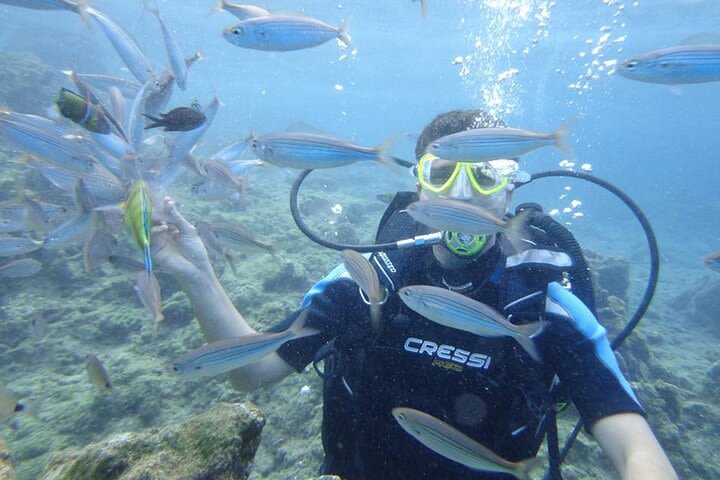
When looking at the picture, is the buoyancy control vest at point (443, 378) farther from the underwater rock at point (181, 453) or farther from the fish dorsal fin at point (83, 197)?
the fish dorsal fin at point (83, 197)

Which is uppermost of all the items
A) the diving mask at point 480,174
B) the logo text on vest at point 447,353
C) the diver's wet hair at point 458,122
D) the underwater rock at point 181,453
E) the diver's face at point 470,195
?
the diver's wet hair at point 458,122

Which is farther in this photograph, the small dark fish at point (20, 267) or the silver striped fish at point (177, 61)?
the small dark fish at point (20, 267)

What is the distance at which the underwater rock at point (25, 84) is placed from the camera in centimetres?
1630

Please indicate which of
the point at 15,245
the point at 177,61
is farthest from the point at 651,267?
the point at 15,245

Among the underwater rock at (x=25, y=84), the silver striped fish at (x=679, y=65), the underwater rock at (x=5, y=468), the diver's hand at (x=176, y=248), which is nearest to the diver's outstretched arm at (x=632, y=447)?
the silver striped fish at (x=679, y=65)

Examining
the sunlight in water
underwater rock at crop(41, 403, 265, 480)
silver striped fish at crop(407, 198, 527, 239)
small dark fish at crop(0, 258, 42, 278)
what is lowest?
small dark fish at crop(0, 258, 42, 278)

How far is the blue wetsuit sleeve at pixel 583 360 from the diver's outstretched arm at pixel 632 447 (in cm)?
5

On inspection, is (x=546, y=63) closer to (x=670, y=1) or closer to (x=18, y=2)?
(x=670, y=1)

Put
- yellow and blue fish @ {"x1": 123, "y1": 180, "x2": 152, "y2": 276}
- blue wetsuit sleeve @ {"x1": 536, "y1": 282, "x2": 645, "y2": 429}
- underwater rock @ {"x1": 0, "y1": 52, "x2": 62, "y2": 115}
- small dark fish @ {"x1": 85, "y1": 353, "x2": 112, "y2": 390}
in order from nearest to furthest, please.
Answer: yellow and blue fish @ {"x1": 123, "y1": 180, "x2": 152, "y2": 276} < blue wetsuit sleeve @ {"x1": 536, "y1": 282, "x2": 645, "y2": 429} < small dark fish @ {"x1": 85, "y1": 353, "x2": 112, "y2": 390} < underwater rock @ {"x1": 0, "y1": 52, "x2": 62, "y2": 115}

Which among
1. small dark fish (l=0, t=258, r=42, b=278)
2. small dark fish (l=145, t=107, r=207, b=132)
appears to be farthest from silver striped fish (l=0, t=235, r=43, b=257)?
small dark fish (l=145, t=107, r=207, b=132)

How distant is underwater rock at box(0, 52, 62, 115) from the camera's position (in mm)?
16297

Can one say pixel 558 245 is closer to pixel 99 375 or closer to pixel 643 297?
pixel 643 297

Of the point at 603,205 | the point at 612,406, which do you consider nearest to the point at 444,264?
the point at 612,406

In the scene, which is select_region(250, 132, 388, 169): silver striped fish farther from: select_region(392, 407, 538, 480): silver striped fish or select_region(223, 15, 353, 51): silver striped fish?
select_region(392, 407, 538, 480): silver striped fish
